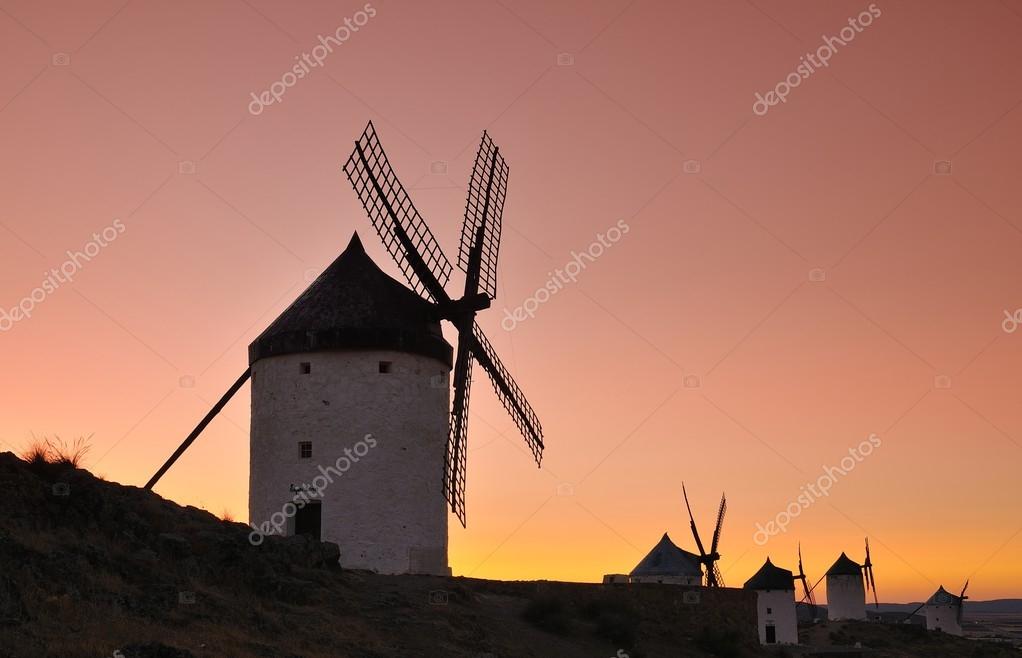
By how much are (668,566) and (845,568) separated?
54.9 feet

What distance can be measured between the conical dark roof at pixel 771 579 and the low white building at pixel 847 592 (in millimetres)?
19557

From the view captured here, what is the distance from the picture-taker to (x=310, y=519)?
26.0 m

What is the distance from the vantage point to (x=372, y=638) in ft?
63.4

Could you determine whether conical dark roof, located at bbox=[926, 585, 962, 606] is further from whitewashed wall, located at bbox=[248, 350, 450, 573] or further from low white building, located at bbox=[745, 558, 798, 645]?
whitewashed wall, located at bbox=[248, 350, 450, 573]

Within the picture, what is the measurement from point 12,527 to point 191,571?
3044 mm

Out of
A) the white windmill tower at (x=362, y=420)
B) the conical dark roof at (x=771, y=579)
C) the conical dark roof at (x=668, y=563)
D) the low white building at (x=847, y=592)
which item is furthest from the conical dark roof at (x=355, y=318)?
the low white building at (x=847, y=592)

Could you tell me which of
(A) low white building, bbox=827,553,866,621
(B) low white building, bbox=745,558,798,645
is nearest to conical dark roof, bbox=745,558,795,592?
(B) low white building, bbox=745,558,798,645

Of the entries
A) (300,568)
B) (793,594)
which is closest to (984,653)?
(793,594)

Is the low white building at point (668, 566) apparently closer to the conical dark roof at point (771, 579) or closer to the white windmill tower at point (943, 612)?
the conical dark roof at point (771, 579)

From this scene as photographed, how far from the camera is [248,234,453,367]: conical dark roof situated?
26609 mm

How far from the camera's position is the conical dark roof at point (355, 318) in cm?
2661

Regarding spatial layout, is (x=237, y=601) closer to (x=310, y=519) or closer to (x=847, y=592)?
(x=310, y=519)

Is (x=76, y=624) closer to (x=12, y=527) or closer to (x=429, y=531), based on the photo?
(x=12, y=527)

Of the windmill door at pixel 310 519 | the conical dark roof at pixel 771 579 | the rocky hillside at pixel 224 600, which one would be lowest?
the rocky hillside at pixel 224 600
